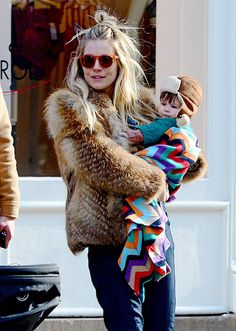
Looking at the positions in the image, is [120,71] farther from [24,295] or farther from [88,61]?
[24,295]

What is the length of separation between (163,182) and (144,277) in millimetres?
418

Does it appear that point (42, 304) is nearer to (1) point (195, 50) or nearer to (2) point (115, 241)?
(2) point (115, 241)

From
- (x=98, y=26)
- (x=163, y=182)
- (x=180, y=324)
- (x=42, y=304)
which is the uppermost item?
(x=98, y=26)

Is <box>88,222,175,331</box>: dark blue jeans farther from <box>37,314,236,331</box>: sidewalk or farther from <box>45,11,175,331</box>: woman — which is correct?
<box>37,314,236,331</box>: sidewalk

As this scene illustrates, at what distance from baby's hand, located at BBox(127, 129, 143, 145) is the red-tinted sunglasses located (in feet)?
1.01

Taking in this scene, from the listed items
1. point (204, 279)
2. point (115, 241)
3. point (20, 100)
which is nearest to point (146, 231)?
point (115, 241)

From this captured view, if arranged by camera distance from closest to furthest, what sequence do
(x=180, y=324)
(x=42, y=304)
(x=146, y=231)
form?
(x=42, y=304)
(x=146, y=231)
(x=180, y=324)

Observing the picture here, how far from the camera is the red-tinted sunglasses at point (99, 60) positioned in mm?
4508

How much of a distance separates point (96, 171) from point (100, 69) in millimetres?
469

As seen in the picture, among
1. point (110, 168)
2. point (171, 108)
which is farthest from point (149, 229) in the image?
point (171, 108)

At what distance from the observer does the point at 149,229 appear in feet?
14.3

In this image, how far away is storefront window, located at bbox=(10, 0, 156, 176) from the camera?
22.4ft

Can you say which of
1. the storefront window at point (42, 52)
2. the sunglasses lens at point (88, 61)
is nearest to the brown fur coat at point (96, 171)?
the sunglasses lens at point (88, 61)

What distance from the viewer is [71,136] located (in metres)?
4.41
